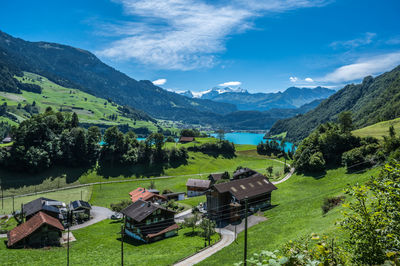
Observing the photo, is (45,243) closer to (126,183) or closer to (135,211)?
(135,211)

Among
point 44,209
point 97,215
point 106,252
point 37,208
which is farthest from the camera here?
point 97,215

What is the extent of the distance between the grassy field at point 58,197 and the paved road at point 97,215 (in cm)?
1208

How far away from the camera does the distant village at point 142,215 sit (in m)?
49.8

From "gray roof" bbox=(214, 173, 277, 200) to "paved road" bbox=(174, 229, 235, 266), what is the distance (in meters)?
10.6

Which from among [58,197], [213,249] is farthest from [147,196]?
[213,249]

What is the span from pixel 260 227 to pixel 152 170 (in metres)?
80.1

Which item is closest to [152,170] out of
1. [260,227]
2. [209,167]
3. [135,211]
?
[209,167]

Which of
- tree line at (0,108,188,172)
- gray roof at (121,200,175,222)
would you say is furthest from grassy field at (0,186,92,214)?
gray roof at (121,200,175,222)

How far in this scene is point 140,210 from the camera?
188ft

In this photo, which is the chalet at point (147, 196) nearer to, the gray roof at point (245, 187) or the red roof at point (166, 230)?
the red roof at point (166, 230)

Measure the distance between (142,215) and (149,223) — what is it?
244 cm

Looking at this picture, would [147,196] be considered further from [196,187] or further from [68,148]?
[68,148]

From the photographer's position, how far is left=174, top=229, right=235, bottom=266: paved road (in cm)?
3884

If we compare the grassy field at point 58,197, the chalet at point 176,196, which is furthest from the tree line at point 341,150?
the grassy field at point 58,197
